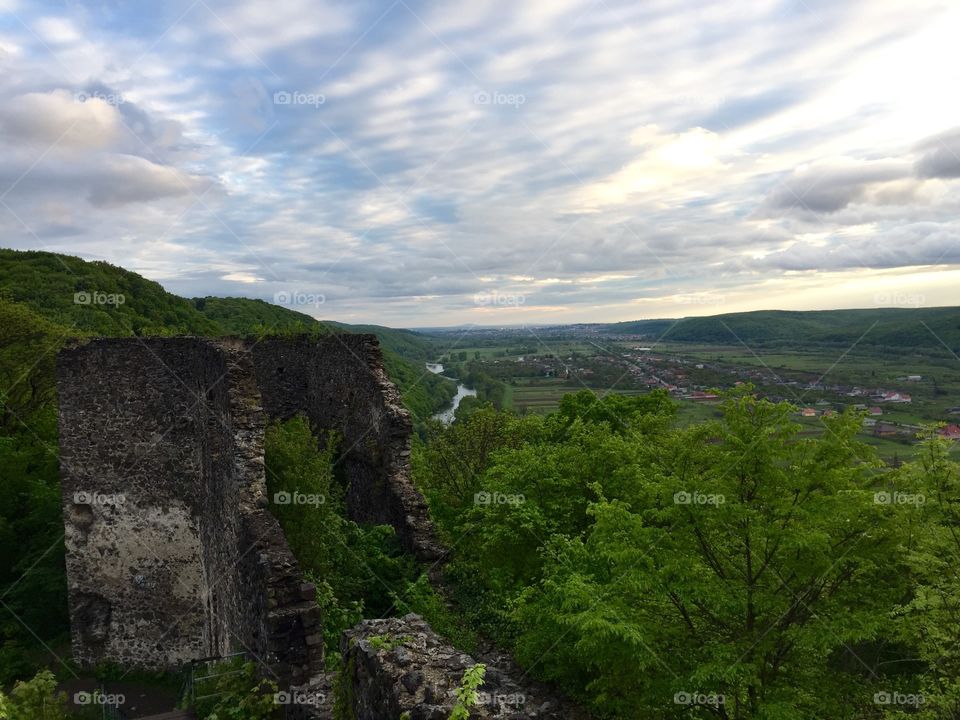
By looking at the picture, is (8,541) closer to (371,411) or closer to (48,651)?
(48,651)

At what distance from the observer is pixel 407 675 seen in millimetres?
5578

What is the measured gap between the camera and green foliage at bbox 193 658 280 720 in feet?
29.0

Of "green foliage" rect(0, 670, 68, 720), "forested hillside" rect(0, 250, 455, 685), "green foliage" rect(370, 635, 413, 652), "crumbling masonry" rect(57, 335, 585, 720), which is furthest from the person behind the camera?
"forested hillside" rect(0, 250, 455, 685)

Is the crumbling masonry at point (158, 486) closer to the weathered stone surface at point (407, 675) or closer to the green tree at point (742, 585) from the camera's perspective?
the green tree at point (742, 585)

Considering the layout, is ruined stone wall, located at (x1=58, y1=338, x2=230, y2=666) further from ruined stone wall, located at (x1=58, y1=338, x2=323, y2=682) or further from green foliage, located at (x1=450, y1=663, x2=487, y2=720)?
green foliage, located at (x1=450, y1=663, x2=487, y2=720)

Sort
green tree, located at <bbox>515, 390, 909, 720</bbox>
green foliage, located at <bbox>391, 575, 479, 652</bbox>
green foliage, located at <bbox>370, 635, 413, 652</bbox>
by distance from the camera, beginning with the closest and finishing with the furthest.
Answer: green foliage, located at <bbox>370, 635, 413, 652</bbox>, green tree, located at <bbox>515, 390, 909, 720</bbox>, green foliage, located at <bbox>391, 575, 479, 652</bbox>

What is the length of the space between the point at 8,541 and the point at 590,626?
747 inches

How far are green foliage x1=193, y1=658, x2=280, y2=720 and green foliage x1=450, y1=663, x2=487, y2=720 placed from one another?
204 inches

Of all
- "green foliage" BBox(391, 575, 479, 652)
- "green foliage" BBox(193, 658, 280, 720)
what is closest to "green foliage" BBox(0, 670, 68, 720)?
"green foliage" BBox(193, 658, 280, 720)

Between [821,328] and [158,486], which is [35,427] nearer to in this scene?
[158,486]

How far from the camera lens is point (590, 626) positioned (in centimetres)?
736

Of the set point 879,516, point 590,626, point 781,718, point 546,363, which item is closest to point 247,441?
point 590,626

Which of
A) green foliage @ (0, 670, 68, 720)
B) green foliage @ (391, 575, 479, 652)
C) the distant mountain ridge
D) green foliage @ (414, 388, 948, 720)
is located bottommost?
green foliage @ (0, 670, 68, 720)

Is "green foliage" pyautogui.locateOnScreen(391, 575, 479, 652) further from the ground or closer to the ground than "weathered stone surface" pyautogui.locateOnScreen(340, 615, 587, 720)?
closer to the ground
